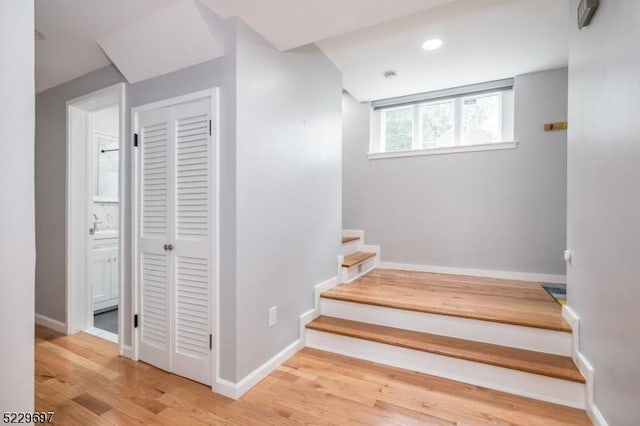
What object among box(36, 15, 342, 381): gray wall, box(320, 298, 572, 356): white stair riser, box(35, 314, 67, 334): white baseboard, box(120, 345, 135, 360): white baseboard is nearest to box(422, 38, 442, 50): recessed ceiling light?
box(36, 15, 342, 381): gray wall

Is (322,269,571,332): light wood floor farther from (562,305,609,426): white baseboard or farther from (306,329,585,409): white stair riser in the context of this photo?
(306,329,585,409): white stair riser

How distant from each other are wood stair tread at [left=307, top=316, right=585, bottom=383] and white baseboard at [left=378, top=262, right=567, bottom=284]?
1.45 meters

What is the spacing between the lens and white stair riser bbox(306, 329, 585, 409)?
5.52 ft

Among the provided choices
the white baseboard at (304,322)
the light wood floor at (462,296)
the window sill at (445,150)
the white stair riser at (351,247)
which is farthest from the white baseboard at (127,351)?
the window sill at (445,150)

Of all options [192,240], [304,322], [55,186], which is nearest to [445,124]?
[304,322]

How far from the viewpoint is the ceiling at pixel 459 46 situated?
2121 millimetres

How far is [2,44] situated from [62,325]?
111 inches

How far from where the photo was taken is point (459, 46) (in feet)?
8.36

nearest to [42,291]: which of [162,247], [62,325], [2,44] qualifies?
[62,325]

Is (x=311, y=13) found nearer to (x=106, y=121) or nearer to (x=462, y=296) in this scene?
(x=462, y=296)

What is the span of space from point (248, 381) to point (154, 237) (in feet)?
3.90

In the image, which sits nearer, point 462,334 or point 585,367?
point 585,367

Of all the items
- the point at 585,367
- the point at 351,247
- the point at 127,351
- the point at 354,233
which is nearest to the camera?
the point at 585,367

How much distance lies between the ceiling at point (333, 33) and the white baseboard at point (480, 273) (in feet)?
7.08
